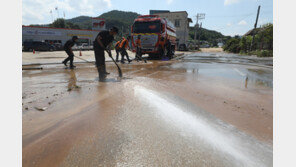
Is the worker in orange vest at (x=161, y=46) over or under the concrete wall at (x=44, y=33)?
under

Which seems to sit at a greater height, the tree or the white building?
the tree

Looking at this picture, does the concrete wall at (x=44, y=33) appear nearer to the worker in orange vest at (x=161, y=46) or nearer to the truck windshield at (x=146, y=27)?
the truck windshield at (x=146, y=27)

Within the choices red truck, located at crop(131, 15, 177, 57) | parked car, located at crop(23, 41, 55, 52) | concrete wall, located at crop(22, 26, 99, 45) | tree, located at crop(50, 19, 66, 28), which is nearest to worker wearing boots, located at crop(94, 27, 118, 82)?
red truck, located at crop(131, 15, 177, 57)

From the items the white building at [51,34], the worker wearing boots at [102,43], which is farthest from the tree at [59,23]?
the worker wearing boots at [102,43]

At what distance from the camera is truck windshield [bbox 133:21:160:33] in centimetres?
1230

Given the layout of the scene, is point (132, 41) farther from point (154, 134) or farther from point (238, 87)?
point (154, 134)

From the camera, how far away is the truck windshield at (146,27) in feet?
40.4

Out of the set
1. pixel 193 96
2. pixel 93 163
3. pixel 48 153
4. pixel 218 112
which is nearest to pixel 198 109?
pixel 218 112

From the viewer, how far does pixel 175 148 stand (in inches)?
71.8

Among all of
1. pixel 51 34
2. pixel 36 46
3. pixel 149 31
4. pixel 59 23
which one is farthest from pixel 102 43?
pixel 59 23

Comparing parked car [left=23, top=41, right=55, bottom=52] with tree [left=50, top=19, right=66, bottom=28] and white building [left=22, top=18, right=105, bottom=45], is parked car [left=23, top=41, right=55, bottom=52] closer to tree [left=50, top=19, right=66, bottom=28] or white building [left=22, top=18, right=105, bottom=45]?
white building [left=22, top=18, right=105, bottom=45]

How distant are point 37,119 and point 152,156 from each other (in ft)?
5.79

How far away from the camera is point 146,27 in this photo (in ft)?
41.0

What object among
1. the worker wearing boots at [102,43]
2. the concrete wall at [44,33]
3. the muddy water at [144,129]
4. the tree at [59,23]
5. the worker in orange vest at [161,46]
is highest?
the tree at [59,23]
